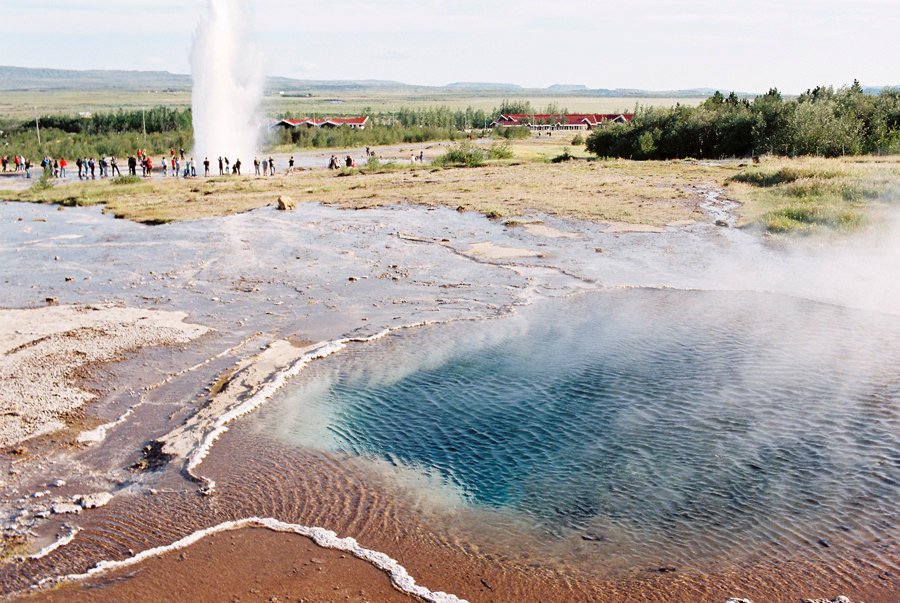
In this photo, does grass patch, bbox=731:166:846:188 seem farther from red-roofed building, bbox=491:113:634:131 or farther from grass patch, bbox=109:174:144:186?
red-roofed building, bbox=491:113:634:131

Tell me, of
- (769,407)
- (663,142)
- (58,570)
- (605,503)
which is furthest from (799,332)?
(663,142)

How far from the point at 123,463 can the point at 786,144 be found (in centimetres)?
3986

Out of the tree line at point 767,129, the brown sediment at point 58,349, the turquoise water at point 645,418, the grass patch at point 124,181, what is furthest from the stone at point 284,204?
the tree line at point 767,129

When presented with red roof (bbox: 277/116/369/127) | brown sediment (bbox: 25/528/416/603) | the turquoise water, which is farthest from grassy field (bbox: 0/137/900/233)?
red roof (bbox: 277/116/369/127)

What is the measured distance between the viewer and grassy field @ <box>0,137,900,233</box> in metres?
25.1

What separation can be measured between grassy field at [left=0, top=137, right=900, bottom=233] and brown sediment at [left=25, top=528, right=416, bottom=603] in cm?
1890

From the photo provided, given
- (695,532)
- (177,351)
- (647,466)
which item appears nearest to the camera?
(695,532)

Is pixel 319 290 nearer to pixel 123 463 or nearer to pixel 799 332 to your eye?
pixel 123 463

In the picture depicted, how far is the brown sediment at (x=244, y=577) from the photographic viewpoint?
6.79 meters

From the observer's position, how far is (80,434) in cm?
981

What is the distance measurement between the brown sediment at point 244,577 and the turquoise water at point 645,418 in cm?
174

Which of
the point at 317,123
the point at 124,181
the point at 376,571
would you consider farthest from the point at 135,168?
the point at 376,571

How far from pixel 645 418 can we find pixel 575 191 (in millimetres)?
22655

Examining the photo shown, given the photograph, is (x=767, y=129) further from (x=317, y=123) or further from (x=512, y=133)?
(x=317, y=123)
